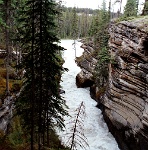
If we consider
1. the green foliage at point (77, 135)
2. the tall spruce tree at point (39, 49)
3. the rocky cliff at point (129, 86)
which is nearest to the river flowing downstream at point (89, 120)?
the green foliage at point (77, 135)

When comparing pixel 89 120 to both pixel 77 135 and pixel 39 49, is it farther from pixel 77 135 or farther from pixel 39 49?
pixel 77 135

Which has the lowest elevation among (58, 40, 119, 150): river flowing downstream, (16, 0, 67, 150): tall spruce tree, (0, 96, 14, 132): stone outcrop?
(58, 40, 119, 150): river flowing downstream

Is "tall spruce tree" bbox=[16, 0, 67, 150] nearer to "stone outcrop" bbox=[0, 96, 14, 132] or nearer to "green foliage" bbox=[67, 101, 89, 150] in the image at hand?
"green foliage" bbox=[67, 101, 89, 150]

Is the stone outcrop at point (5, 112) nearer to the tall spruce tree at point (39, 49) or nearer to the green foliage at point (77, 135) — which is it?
the tall spruce tree at point (39, 49)

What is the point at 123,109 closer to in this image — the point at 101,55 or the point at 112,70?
the point at 112,70

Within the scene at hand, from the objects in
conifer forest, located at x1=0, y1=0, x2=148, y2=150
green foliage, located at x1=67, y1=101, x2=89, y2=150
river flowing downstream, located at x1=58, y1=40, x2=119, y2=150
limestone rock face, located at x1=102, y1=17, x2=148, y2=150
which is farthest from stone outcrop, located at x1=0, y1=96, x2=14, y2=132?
limestone rock face, located at x1=102, y1=17, x2=148, y2=150

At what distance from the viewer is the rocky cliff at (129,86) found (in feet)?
63.0

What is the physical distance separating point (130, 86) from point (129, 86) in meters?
0.16

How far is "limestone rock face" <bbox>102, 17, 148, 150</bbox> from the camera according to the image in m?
19.2

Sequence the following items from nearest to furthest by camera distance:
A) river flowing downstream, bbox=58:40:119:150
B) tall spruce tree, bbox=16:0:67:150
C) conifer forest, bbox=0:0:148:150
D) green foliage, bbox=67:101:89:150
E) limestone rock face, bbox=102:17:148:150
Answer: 1. green foliage, bbox=67:101:89:150
2. tall spruce tree, bbox=16:0:67:150
3. conifer forest, bbox=0:0:148:150
4. limestone rock face, bbox=102:17:148:150
5. river flowing downstream, bbox=58:40:119:150

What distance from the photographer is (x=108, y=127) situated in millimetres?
26734

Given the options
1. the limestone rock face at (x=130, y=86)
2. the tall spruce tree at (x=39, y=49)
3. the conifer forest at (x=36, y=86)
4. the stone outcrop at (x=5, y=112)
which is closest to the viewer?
the tall spruce tree at (x=39, y=49)

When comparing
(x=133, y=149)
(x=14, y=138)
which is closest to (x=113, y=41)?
(x=133, y=149)

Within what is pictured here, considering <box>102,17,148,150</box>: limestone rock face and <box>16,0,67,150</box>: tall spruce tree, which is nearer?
<box>16,0,67,150</box>: tall spruce tree
